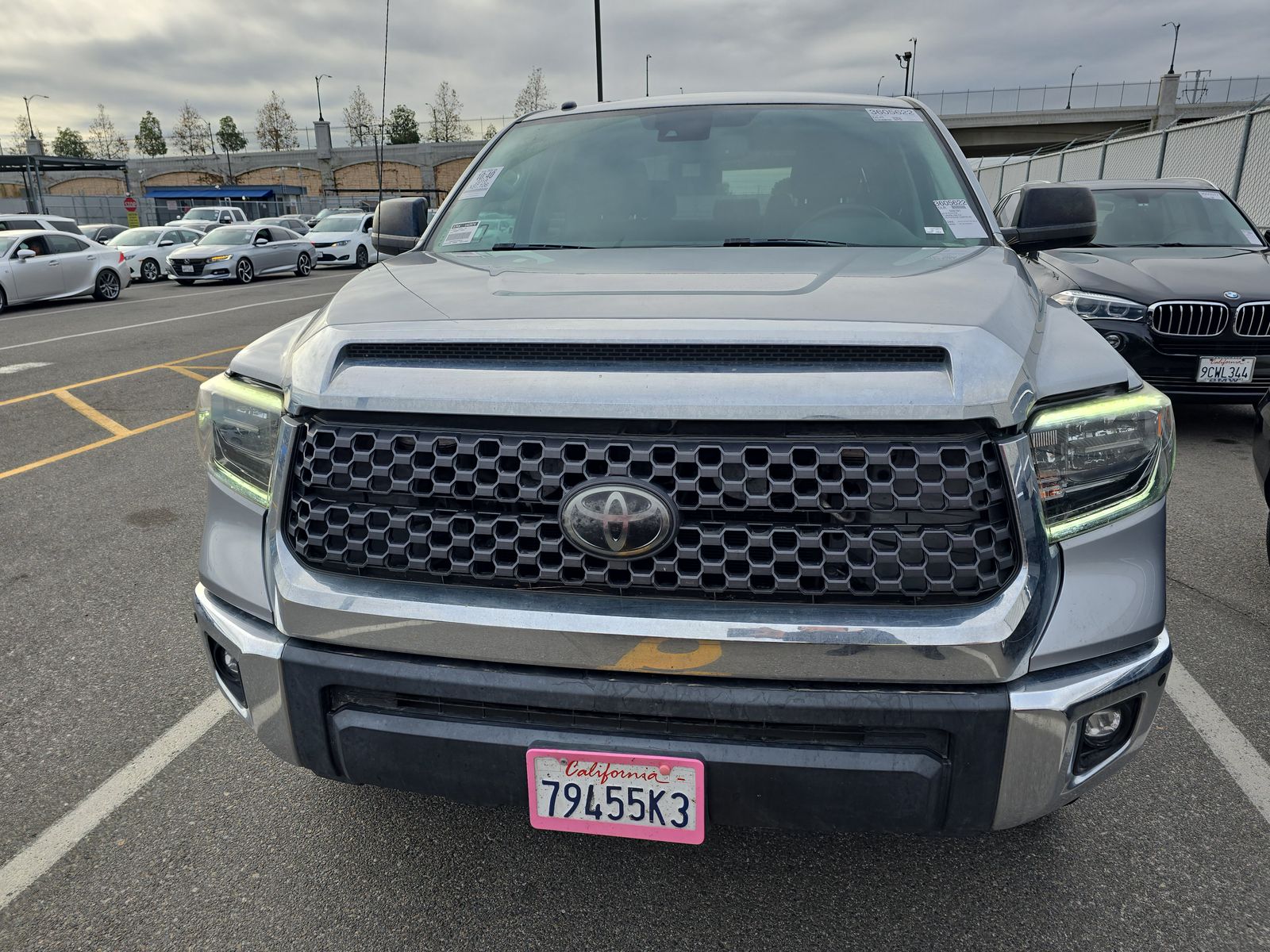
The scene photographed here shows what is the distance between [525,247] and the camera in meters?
3.04

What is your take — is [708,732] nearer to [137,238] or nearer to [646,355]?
[646,355]

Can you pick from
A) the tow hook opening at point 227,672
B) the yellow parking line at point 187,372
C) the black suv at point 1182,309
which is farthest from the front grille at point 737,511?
the yellow parking line at point 187,372

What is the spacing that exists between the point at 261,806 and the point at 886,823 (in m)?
1.78

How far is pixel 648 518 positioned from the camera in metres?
1.72

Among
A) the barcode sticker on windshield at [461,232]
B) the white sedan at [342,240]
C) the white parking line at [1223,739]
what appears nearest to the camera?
the white parking line at [1223,739]

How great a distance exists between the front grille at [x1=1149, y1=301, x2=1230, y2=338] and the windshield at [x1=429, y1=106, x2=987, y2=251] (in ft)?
13.1

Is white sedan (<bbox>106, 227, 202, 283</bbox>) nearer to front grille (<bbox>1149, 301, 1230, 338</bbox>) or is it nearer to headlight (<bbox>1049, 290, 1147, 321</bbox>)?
Answer: headlight (<bbox>1049, 290, 1147, 321</bbox>)

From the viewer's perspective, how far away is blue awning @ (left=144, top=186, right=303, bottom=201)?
59.5 metres

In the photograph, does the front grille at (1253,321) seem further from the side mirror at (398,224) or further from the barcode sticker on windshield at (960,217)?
the side mirror at (398,224)

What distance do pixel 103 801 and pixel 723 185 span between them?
8.73 feet

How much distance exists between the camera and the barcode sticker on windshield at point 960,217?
2.88 meters

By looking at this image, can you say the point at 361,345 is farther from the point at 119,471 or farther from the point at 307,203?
the point at 307,203

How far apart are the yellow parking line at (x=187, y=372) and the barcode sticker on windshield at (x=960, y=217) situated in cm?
860


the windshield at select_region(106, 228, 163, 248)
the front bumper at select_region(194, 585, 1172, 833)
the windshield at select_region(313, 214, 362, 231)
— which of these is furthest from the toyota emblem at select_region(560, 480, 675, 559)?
the windshield at select_region(313, 214, 362, 231)
